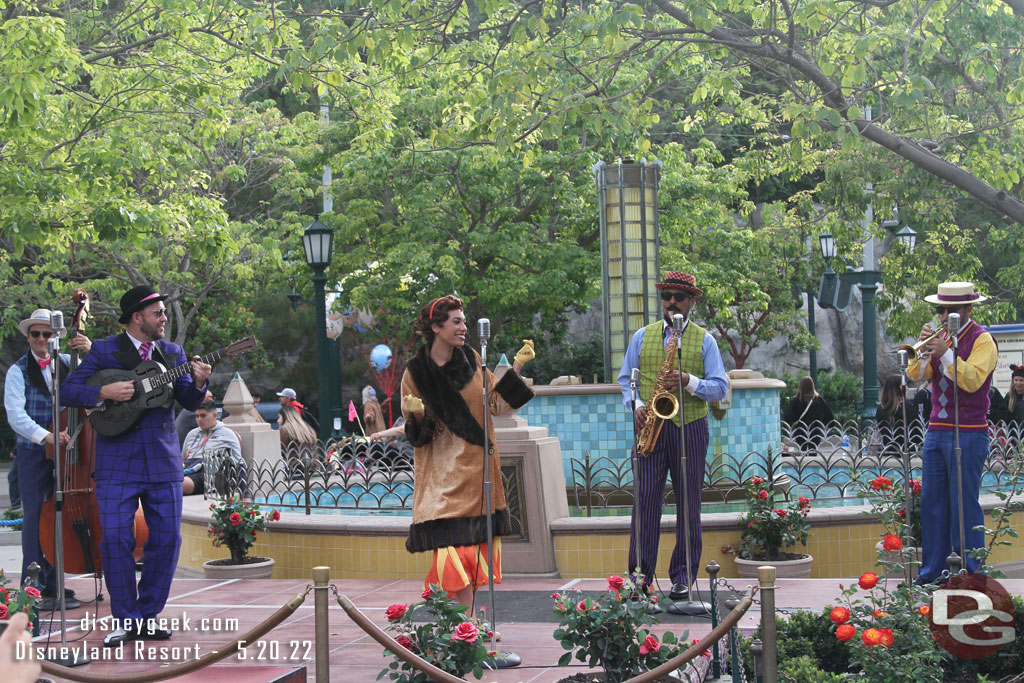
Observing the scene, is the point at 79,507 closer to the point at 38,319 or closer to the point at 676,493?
the point at 38,319

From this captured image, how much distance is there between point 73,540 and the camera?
7.22 meters

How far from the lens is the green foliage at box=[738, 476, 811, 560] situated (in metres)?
9.00

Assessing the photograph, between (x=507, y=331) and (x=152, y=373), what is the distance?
19.3 m

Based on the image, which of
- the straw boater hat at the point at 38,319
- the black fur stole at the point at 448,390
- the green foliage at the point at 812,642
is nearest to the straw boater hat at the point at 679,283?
the black fur stole at the point at 448,390

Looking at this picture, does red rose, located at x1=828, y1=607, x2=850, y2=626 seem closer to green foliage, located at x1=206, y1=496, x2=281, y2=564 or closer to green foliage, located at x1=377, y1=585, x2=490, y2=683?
green foliage, located at x1=377, y1=585, x2=490, y2=683

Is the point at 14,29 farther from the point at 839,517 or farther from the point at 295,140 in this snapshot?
the point at 295,140

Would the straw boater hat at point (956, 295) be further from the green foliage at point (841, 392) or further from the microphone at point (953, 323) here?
the green foliage at point (841, 392)

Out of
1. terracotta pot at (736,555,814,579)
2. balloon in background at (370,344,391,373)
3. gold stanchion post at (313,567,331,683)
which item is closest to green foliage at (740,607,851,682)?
gold stanchion post at (313,567,331,683)

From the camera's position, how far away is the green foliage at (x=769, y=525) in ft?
29.5

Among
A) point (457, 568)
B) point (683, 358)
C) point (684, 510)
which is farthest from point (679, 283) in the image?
point (457, 568)

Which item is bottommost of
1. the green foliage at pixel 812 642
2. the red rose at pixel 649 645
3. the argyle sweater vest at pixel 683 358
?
the green foliage at pixel 812 642

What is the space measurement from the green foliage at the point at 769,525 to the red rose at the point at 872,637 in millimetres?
4103

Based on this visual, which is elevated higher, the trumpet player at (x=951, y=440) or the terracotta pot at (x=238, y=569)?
the trumpet player at (x=951, y=440)

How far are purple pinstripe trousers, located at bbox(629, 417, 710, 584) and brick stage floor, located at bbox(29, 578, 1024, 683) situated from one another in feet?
1.42
